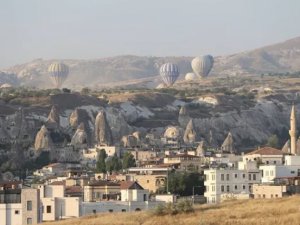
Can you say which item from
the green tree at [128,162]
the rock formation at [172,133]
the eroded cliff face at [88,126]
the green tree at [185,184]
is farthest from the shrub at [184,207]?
the rock formation at [172,133]

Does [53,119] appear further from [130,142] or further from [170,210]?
[170,210]

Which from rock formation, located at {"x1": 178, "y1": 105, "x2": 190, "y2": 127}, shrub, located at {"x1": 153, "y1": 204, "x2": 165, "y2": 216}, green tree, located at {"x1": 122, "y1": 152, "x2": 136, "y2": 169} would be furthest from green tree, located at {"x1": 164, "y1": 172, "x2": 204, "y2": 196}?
rock formation, located at {"x1": 178, "y1": 105, "x2": 190, "y2": 127}

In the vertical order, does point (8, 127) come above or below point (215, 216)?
above

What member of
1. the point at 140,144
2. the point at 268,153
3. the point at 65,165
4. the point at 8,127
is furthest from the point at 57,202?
the point at 8,127

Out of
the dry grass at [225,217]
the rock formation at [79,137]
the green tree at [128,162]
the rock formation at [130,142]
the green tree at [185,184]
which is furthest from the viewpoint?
the rock formation at [79,137]

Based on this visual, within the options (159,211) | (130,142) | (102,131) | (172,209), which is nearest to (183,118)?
(102,131)

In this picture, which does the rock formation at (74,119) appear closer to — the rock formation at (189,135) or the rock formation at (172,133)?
the rock formation at (172,133)

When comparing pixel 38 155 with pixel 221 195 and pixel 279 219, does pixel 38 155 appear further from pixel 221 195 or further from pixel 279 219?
pixel 279 219
